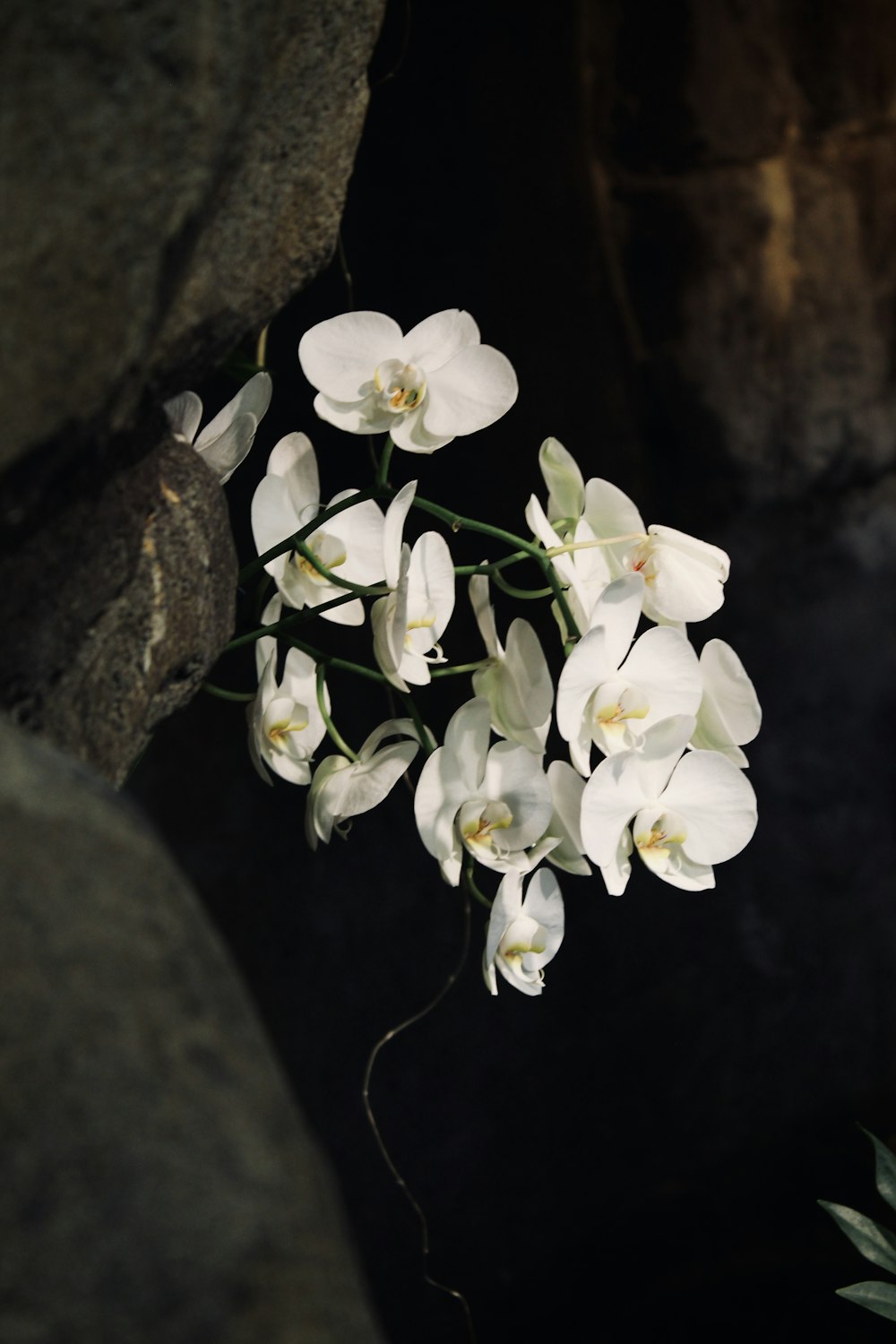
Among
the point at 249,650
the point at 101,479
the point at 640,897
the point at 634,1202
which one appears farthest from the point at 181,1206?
the point at 634,1202

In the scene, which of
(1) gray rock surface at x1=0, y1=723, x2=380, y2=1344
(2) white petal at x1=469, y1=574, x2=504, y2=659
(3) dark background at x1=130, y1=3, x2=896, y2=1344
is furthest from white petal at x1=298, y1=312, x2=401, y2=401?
(3) dark background at x1=130, y1=3, x2=896, y2=1344

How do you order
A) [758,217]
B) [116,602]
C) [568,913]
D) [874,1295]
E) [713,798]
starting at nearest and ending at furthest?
[116,602], [713,798], [874,1295], [758,217], [568,913]

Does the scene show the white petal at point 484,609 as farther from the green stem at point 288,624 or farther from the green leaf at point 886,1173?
the green leaf at point 886,1173

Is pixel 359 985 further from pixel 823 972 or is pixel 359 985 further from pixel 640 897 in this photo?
pixel 823 972

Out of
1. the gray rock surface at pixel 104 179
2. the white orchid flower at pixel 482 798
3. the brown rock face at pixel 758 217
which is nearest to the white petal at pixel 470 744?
the white orchid flower at pixel 482 798

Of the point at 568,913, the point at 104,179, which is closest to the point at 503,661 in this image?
the point at 104,179

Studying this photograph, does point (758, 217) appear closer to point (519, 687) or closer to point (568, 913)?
point (568, 913)
